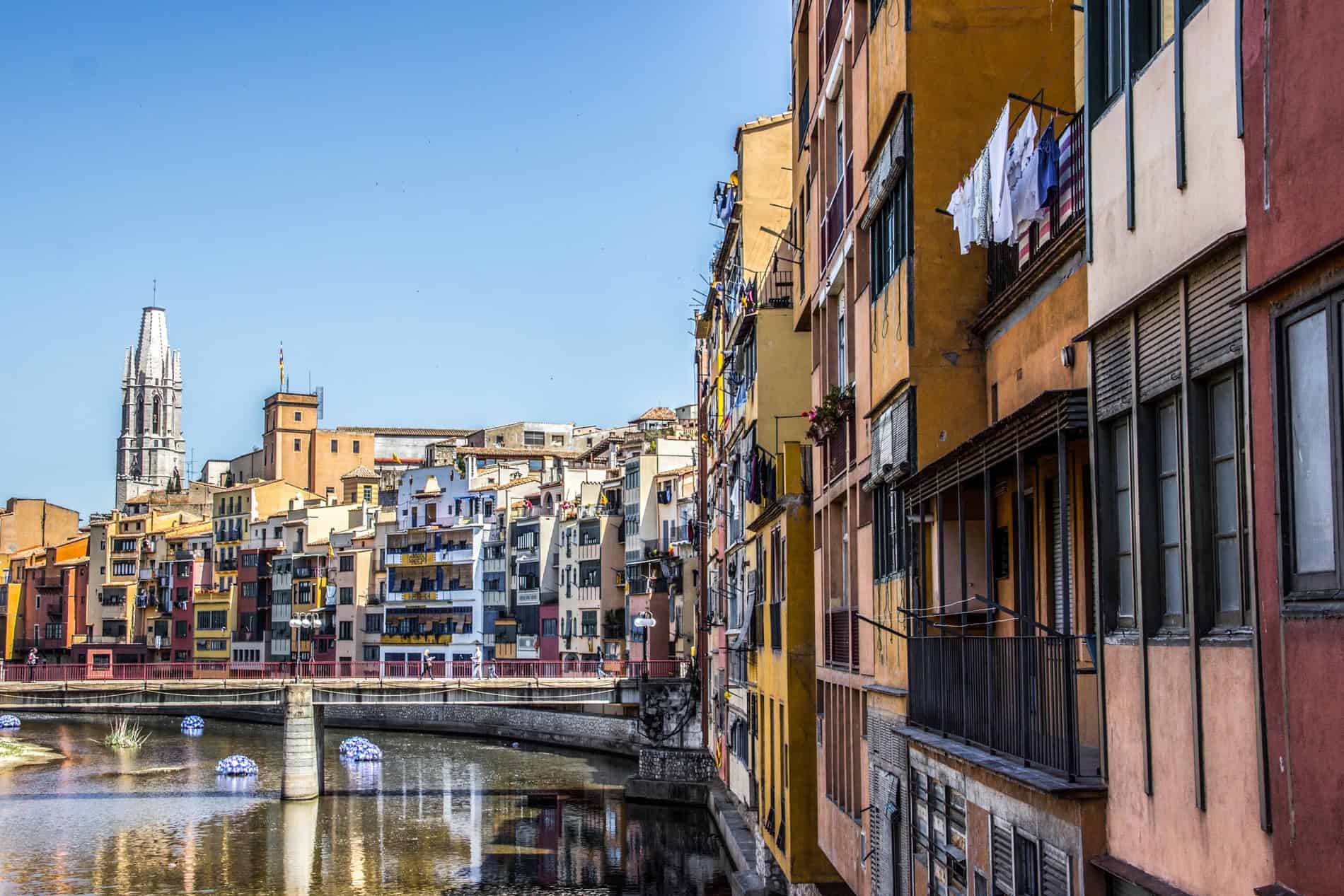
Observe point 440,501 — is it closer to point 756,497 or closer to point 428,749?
point 428,749

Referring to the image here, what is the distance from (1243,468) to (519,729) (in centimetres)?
8358

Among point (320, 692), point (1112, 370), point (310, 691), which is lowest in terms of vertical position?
point (320, 692)

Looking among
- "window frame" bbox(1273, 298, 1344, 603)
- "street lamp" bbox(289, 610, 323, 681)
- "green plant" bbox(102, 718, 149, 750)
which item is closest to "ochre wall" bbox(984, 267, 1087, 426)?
"window frame" bbox(1273, 298, 1344, 603)

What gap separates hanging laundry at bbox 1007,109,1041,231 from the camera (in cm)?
1282

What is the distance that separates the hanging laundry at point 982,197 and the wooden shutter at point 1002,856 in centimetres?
533

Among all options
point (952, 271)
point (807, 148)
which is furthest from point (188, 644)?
point (952, 271)

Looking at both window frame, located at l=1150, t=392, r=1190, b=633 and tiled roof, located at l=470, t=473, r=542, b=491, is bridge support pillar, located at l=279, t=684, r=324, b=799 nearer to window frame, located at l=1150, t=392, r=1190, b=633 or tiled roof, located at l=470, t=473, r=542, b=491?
tiled roof, located at l=470, t=473, r=542, b=491

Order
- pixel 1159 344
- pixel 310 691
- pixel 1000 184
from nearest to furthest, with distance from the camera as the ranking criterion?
pixel 1159 344 < pixel 1000 184 < pixel 310 691

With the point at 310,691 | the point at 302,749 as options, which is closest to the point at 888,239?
the point at 302,749

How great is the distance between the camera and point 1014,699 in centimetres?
1093

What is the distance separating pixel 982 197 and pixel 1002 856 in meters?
5.78

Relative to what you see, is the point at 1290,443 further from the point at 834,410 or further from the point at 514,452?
the point at 514,452

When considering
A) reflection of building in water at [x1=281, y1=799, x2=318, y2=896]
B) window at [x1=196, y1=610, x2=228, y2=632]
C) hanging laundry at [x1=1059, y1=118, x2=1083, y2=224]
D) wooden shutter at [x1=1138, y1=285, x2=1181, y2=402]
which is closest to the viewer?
wooden shutter at [x1=1138, y1=285, x2=1181, y2=402]

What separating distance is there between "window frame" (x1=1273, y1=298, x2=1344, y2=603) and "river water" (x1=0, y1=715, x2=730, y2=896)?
36.7 metres
